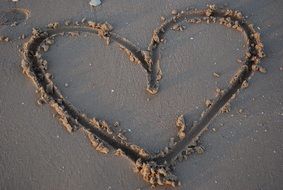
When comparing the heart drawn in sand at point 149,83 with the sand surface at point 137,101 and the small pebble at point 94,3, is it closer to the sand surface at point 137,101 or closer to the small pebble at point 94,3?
the sand surface at point 137,101

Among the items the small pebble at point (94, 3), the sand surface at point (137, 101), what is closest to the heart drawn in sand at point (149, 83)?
the sand surface at point (137, 101)

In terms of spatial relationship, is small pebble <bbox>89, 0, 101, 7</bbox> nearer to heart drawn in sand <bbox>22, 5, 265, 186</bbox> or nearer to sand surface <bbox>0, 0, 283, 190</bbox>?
sand surface <bbox>0, 0, 283, 190</bbox>

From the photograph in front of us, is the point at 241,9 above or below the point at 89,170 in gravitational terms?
above

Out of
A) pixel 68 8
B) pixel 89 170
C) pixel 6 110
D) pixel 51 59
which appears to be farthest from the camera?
pixel 68 8

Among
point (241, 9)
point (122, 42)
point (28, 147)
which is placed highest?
point (241, 9)

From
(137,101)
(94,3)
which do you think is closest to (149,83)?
(137,101)

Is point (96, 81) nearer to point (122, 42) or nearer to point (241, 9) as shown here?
point (122, 42)

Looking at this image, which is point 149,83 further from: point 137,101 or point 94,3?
point 94,3

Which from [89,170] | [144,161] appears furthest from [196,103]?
[89,170]
